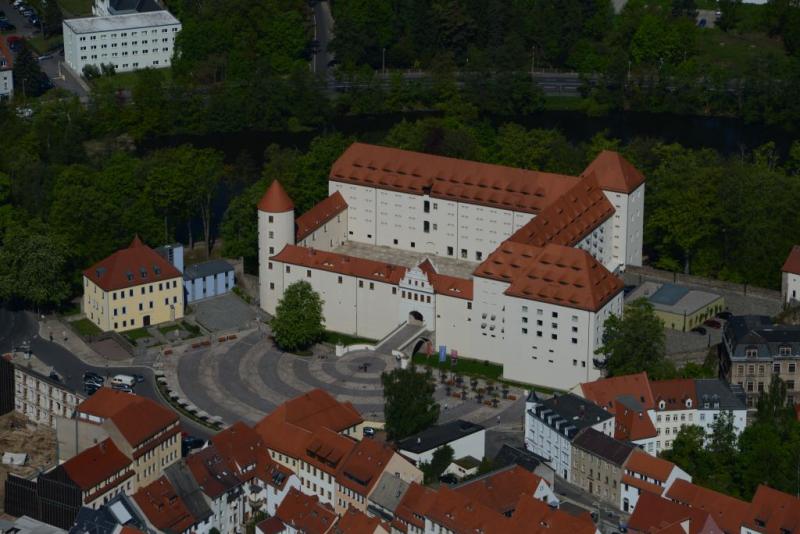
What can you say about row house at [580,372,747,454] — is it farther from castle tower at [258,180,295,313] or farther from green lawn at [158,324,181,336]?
green lawn at [158,324,181,336]

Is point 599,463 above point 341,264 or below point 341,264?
below

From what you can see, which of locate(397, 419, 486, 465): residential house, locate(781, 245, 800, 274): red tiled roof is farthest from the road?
locate(781, 245, 800, 274): red tiled roof

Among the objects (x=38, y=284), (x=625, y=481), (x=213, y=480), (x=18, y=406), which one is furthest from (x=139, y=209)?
(x=625, y=481)

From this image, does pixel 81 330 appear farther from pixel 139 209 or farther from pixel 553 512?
pixel 553 512

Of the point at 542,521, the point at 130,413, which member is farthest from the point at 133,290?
the point at 542,521

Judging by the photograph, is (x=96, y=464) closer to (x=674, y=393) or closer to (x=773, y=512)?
(x=674, y=393)

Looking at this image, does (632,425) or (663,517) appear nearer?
(663,517)

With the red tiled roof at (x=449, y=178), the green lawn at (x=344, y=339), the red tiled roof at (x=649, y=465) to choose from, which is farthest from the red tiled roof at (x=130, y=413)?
the red tiled roof at (x=449, y=178)

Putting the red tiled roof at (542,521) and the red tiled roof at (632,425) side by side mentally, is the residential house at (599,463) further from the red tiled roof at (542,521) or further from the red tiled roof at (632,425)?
the red tiled roof at (542,521)
